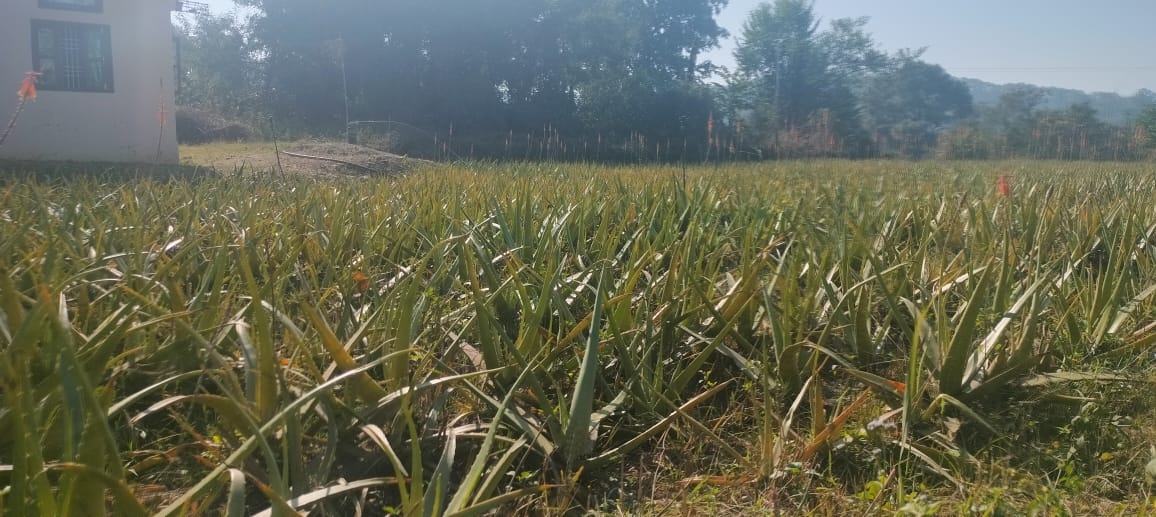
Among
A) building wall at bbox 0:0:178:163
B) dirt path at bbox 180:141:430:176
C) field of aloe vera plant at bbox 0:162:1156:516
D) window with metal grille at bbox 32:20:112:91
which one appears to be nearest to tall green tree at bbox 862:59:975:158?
dirt path at bbox 180:141:430:176

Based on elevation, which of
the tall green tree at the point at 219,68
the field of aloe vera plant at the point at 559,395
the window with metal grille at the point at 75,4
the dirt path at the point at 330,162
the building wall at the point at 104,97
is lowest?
the field of aloe vera plant at the point at 559,395

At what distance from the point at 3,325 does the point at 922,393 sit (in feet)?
4.62

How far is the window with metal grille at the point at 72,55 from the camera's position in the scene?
7.95 meters

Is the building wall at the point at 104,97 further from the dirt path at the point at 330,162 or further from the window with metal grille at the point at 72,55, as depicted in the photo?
the dirt path at the point at 330,162

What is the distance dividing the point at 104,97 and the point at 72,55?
0.53m

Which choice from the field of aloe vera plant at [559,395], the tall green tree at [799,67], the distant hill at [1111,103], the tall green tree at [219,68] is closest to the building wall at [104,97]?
the field of aloe vera plant at [559,395]

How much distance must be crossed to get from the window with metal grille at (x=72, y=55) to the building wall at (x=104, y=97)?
2.5 inches

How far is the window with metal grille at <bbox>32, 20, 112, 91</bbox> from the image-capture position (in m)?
7.95

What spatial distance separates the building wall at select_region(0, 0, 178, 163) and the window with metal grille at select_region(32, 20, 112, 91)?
0.06 m

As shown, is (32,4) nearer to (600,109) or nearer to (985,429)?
(985,429)

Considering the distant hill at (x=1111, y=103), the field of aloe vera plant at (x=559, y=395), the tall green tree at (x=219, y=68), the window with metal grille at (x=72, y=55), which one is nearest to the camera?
the field of aloe vera plant at (x=559, y=395)

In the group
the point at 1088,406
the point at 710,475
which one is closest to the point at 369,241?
the point at 710,475

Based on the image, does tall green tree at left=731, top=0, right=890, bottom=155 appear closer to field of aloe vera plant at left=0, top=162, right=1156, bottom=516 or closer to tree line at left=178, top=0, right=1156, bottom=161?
tree line at left=178, top=0, right=1156, bottom=161

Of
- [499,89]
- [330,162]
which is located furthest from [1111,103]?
[330,162]
